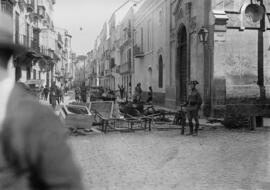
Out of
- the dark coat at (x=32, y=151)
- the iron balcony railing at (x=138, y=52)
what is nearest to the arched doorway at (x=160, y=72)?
the iron balcony railing at (x=138, y=52)

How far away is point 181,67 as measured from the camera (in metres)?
20.7

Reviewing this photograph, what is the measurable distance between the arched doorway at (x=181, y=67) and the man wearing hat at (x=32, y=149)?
18.4m

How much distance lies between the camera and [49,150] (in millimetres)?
1349

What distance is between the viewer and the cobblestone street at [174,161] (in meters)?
5.51

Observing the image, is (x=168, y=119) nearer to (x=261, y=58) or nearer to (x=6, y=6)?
(x=261, y=58)

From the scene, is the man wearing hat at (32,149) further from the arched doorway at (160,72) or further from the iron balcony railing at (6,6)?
the arched doorway at (160,72)

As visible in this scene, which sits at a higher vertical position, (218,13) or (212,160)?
(218,13)

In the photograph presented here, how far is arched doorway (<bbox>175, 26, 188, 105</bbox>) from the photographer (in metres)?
19.9

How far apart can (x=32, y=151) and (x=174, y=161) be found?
5.95 m

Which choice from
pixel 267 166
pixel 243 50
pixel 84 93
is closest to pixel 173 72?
pixel 243 50

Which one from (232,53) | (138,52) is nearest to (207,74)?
(232,53)

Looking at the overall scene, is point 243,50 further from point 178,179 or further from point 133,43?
point 133,43

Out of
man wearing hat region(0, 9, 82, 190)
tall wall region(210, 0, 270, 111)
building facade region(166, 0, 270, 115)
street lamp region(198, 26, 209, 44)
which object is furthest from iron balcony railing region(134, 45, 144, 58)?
man wearing hat region(0, 9, 82, 190)

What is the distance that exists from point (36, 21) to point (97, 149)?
89.6ft
